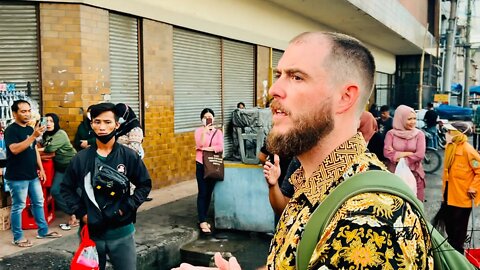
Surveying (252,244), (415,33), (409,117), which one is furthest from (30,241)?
(415,33)

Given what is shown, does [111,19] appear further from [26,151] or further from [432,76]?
[432,76]

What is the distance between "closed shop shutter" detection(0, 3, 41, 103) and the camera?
7434 millimetres

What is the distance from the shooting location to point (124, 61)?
8812 millimetres

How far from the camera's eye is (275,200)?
3848 mm

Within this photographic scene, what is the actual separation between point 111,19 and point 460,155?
5996mm

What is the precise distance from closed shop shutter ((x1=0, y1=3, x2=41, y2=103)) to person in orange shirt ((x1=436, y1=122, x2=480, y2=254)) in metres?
6.11

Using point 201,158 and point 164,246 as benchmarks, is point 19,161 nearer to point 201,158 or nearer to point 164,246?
point 164,246

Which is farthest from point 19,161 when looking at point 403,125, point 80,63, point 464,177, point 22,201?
point 464,177

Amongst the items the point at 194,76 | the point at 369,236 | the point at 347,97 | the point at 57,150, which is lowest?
the point at 57,150

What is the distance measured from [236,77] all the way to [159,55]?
369 cm

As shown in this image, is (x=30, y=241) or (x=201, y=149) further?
(x=201, y=149)

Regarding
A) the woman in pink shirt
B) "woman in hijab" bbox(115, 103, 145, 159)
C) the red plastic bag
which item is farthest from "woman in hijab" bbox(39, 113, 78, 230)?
the red plastic bag

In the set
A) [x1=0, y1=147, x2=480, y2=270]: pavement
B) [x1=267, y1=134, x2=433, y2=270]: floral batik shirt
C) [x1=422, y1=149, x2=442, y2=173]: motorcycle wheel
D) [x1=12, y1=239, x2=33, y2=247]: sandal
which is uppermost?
[x1=267, y1=134, x2=433, y2=270]: floral batik shirt

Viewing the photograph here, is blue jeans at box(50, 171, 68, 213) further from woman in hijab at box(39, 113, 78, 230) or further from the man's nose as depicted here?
the man's nose
